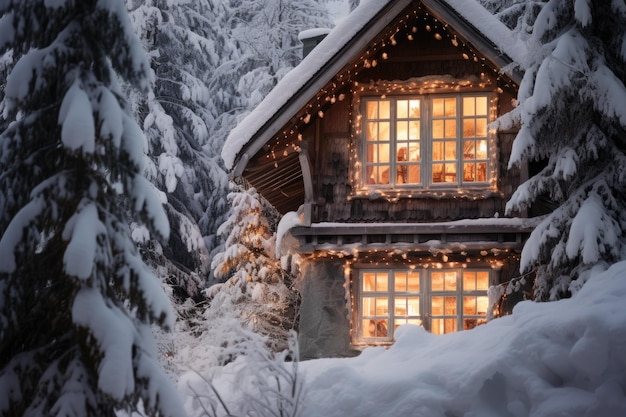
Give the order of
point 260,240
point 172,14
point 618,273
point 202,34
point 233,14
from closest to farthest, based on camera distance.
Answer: point 618,273 < point 260,240 < point 172,14 < point 202,34 < point 233,14

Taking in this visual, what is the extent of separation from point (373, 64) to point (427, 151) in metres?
1.97

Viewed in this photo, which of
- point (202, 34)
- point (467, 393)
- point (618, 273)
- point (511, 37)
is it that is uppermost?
point (202, 34)

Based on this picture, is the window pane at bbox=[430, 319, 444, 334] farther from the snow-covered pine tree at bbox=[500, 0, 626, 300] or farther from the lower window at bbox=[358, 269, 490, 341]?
the snow-covered pine tree at bbox=[500, 0, 626, 300]

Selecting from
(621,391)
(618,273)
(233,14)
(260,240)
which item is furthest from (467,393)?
(233,14)

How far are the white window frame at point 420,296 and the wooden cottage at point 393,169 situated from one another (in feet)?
0.06

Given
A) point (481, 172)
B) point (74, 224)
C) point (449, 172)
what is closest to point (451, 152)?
point (449, 172)

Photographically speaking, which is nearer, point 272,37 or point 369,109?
point 369,109

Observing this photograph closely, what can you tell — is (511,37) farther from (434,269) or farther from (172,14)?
(172,14)

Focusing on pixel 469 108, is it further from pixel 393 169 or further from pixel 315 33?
pixel 315 33

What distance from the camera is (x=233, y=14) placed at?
31984mm

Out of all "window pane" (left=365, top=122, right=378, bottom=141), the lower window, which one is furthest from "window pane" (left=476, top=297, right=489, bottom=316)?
"window pane" (left=365, top=122, right=378, bottom=141)

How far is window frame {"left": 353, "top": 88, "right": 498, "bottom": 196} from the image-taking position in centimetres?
1555

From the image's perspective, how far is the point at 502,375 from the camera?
845cm

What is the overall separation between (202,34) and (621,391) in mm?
24439
